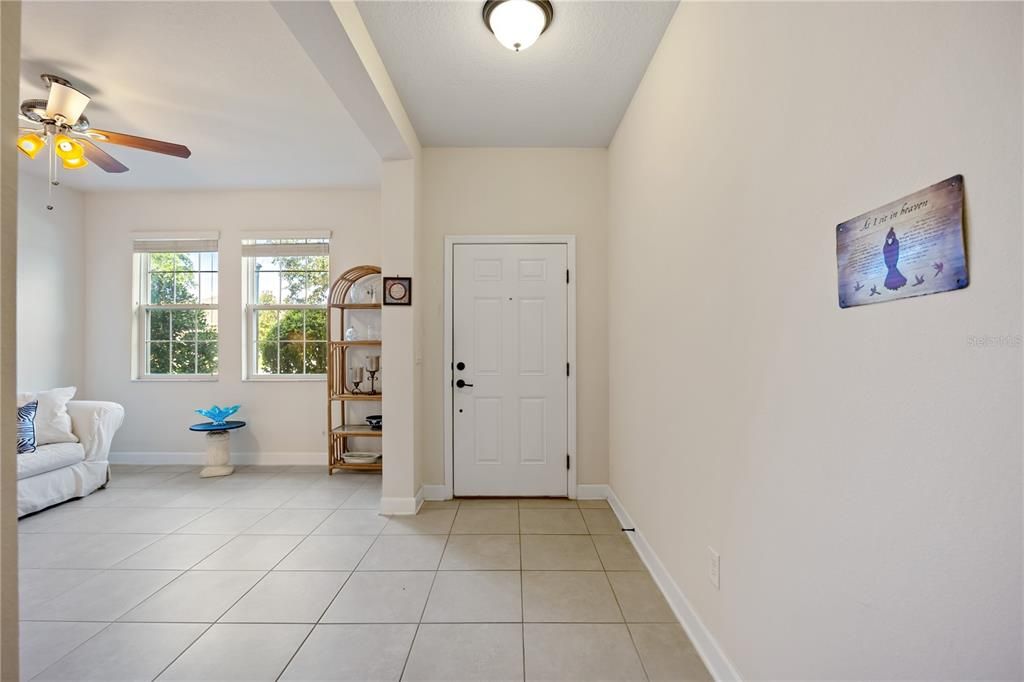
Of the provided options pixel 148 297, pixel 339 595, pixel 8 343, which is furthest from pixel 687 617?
pixel 148 297

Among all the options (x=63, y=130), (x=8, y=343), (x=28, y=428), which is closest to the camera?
(x=8, y=343)

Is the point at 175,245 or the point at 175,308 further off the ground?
the point at 175,245

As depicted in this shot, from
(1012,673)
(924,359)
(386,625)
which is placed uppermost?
(924,359)

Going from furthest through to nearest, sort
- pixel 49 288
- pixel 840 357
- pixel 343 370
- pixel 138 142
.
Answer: pixel 343 370 → pixel 49 288 → pixel 138 142 → pixel 840 357

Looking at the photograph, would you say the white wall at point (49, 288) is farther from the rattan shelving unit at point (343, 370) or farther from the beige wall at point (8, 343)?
the beige wall at point (8, 343)

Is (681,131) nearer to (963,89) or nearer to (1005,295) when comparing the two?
(963,89)

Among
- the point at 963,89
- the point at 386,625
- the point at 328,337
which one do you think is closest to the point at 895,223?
the point at 963,89

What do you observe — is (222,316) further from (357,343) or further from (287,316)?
(357,343)

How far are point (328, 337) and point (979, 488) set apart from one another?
436 centimetres

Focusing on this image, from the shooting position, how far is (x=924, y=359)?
2.73 ft

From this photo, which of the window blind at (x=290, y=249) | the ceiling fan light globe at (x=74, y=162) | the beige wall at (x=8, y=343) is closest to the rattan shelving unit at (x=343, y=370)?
the window blind at (x=290, y=249)

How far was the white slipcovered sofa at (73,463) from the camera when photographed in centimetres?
318

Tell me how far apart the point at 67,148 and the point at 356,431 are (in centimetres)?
279

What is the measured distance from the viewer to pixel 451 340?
11.5 feet
